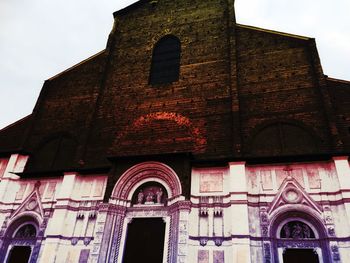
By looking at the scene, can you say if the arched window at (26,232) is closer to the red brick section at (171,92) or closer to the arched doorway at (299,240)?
the red brick section at (171,92)

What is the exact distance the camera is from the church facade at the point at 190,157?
7.88m

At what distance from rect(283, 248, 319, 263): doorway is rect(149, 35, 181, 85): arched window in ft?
23.9

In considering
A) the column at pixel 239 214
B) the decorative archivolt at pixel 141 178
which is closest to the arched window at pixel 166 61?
the decorative archivolt at pixel 141 178

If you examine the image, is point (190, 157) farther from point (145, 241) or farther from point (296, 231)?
point (296, 231)

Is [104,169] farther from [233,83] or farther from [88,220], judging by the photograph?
[233,83]

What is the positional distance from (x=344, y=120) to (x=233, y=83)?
3652mm

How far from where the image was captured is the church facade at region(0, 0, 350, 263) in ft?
25.9

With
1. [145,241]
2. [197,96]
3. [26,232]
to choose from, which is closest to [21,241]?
[26,232]

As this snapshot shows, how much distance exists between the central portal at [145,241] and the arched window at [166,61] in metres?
5.57

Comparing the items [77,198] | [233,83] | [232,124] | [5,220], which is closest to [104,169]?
[77,198]

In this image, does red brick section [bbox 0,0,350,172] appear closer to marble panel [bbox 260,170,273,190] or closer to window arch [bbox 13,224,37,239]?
marble panel [bbox 260,170,273,190]

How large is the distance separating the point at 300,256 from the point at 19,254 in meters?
8.45

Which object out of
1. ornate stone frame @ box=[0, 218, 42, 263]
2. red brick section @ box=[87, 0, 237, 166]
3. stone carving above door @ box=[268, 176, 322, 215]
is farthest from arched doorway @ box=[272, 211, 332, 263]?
ornate stone frame @ box=[0, 218, 42, 263]

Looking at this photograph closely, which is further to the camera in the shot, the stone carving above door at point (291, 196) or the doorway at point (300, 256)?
the stone carving above door at point (291, 196)
